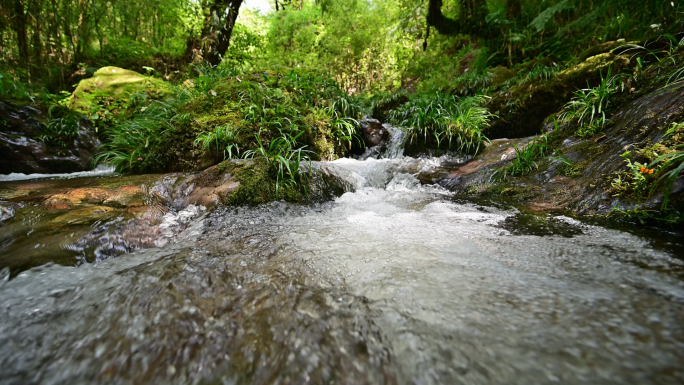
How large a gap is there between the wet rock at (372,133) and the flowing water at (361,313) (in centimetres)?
349

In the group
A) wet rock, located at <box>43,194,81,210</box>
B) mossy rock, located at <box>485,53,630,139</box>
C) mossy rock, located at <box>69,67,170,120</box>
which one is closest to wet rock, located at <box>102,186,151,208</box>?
wet rock, located at <box>43,194,81,210</box>

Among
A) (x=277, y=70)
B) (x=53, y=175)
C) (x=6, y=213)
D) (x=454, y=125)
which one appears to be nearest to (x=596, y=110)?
(x=454, y=125)

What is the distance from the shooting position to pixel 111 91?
461 cm

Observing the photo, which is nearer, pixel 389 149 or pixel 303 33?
pixel 389 149

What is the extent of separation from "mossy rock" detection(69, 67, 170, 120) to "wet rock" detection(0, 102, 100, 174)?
0.73 meters

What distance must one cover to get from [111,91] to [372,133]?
5028mm

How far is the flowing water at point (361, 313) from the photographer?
0.58 meters

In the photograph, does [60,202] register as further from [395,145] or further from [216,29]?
[216,29]

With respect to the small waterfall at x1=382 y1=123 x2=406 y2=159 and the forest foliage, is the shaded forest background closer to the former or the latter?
the forest foliage

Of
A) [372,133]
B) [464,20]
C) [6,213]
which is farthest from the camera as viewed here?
[464,20]

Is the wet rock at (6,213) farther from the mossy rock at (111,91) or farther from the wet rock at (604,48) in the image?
the wet rock at (604,48)

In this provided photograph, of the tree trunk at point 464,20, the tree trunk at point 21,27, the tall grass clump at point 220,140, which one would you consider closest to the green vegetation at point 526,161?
the tall grass clump at point 220,140

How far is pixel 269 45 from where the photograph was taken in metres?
9.39

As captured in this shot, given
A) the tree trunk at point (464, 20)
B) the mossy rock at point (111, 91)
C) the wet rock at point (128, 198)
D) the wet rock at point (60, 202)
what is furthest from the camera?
the tree trunk at point (464, 20)
